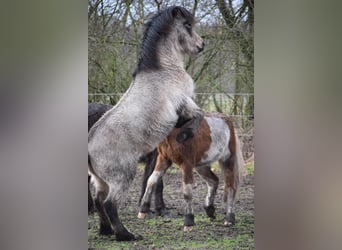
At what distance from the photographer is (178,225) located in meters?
2.90

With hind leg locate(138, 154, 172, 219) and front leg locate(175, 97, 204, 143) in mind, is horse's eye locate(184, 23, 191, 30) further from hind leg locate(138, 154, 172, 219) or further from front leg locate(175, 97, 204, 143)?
hind leg locate(138, 154, 172, 219)

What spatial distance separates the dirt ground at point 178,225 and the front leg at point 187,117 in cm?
20

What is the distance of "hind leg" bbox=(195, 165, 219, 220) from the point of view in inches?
114

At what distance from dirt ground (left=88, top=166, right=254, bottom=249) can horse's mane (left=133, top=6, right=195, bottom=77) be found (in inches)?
26.1

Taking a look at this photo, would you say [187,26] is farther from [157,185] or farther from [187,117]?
[157,185]

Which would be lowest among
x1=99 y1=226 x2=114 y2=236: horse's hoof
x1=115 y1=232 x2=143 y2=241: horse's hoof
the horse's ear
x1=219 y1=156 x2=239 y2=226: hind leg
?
x1=115 y1=232 x2=143 y2=241: horse's hoof

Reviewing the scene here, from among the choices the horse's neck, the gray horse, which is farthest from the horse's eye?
the horse's neck

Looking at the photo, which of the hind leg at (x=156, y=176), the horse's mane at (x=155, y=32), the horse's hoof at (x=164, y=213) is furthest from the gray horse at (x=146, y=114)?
the horse's hoof at (x=164, y=213)

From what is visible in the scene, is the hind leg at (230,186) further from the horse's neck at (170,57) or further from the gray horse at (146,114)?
the horse's neck at (170,57)

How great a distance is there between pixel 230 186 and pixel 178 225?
1.32 feet

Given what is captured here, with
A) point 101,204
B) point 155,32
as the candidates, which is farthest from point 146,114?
point 101,204

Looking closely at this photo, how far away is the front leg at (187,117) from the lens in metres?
2.89
